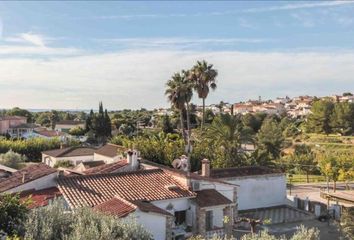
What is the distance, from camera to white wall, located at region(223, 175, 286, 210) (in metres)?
27.9

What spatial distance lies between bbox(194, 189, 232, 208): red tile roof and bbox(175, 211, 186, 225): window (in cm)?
93

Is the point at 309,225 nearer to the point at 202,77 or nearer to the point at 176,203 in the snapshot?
the point at 176,203

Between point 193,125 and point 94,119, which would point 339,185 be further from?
point 94,119

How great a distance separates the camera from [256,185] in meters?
28.5

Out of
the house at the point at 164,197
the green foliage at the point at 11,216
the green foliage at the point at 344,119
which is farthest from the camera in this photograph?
the green foliage at the point at 344,119

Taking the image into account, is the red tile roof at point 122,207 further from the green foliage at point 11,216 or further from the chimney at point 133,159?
the chimney at point 133,159

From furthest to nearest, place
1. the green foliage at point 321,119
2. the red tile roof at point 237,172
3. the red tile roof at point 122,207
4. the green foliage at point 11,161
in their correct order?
the green foliage at point 321,119 < the green foliage at point 11,161 < the red tile roof at point 237,172 < the red tile roof at point 122,207

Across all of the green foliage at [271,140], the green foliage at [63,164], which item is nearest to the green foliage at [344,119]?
the green foliage at [271,140]

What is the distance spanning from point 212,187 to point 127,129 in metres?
75.8

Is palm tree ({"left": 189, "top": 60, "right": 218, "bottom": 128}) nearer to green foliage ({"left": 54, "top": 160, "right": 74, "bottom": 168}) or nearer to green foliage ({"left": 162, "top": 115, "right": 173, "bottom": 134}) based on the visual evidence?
green foliage ({"left": 54, "top": 160, "right": 74, "bottom": 168})

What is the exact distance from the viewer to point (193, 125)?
87750mm

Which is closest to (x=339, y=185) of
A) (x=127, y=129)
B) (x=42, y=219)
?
(x=42, y=219)

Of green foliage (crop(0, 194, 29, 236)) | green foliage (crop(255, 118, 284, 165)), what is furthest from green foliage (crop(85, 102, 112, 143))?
green foliage (crop(0, 194, 29, 236))

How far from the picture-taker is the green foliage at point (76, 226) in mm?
11065
